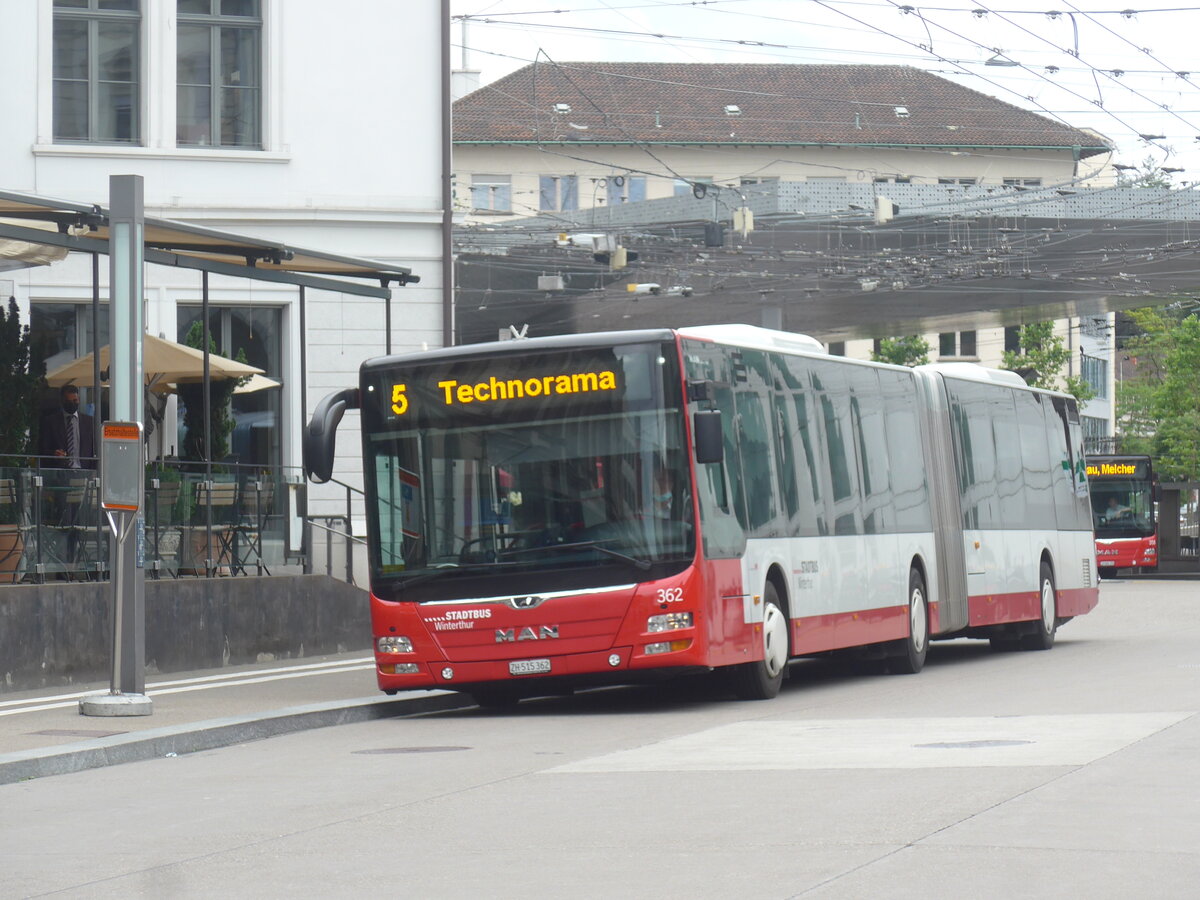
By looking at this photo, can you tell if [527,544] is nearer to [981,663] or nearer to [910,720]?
[910,720]

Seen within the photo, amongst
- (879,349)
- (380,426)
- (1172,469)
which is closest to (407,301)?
(380,426)

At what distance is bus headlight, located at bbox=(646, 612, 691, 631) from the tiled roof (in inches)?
2811

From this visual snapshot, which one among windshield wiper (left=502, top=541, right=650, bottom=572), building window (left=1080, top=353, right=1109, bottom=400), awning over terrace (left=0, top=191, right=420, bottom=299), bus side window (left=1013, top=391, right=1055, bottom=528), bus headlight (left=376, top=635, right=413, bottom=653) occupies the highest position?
building window (left=1080, top=353, right=1109, bottom=400)

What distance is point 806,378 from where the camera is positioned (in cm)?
1800

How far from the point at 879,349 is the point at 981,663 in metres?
63.7

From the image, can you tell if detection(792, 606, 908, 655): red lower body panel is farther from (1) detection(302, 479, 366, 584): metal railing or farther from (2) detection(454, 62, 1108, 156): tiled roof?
(2) detection(454, 62, 1108, 156): tiled roof

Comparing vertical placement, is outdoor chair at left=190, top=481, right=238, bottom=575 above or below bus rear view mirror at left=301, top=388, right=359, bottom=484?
below

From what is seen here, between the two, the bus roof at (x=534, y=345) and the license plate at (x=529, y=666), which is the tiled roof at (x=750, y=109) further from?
the license plate at (x=529, y=666)

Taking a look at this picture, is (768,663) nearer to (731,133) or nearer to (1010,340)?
(731,133)

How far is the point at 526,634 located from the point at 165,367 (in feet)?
26.9

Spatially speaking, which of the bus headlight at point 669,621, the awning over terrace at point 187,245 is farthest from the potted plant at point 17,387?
the bus headlight at point 669,621

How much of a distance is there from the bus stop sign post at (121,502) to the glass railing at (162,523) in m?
0.20

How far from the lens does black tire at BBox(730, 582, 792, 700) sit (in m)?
16.4

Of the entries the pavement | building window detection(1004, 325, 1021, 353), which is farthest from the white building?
building window detection(1004, 325, 1021, 353)
